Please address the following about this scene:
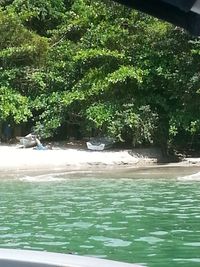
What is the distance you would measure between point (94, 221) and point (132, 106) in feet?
35.3

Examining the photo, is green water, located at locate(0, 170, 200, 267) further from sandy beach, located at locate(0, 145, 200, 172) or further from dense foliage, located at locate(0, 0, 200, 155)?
dense foliage, located at locate(0, 0, 200, 155)

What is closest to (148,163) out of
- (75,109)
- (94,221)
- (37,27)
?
(75,109)

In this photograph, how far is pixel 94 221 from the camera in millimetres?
8781

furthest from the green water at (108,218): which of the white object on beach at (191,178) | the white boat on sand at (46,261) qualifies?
the white boat on sand at (46,261)

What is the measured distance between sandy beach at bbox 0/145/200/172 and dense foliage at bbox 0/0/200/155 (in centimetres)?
82

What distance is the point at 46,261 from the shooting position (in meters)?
1.95

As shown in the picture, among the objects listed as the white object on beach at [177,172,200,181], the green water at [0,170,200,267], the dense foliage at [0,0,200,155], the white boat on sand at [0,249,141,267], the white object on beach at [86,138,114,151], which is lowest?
the green water at [0,170,200,267]

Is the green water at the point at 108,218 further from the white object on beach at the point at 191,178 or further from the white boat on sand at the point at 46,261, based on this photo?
→ the white boat on sand at the point at 46,261

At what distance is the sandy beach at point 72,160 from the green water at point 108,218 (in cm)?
293

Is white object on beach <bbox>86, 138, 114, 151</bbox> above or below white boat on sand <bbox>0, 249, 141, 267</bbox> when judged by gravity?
above

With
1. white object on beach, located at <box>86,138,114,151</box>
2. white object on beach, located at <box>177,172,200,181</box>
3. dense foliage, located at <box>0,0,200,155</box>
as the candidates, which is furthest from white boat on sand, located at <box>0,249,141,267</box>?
white object on beach, located at <box>86,138,114,151</box>

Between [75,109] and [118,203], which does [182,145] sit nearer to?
[75,109]

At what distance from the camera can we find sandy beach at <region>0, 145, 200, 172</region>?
1739cm

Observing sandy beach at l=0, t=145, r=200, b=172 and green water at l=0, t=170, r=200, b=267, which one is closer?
green water at l=0, t=170, r=200, b=267
